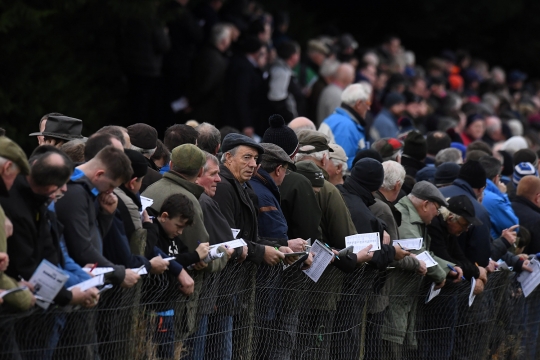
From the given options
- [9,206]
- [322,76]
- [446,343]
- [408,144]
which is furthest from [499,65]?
[9,206]

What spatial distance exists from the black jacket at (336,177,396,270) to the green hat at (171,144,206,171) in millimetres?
1865

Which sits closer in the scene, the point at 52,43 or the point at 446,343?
the point at 446,343

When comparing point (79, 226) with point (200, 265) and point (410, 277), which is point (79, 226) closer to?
point (200, 265)

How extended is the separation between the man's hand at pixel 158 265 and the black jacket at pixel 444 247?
147 inches

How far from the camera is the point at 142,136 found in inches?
319

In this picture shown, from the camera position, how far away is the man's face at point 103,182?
6.37 m

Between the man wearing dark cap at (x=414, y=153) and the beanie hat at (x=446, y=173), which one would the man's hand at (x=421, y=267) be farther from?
the man wearing dark cap at (x=414, y=153)

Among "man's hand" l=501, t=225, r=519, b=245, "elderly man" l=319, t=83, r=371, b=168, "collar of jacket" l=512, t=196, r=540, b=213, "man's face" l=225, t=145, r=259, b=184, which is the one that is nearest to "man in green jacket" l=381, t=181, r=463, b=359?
"man's hand" l=501, t=225, r=519, b=245

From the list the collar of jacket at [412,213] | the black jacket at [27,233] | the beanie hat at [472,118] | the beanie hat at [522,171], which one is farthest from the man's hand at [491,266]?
the beanie hat at [472,118]

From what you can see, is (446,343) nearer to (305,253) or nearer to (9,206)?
(305,253)

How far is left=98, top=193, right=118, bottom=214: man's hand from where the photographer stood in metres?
6.48

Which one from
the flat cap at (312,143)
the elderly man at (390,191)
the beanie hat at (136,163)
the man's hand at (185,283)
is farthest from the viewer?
the flat cap at (312,143)

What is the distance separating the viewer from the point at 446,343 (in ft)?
32.5

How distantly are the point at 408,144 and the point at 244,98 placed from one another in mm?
3301
